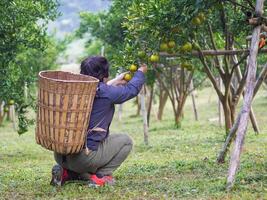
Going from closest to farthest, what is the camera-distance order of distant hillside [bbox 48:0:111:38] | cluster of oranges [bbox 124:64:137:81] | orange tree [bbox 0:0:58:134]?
cluster of oranges [bbox 124:64:137:81] → orange tree [bbox 0:0:58:134] → distant hillside [bbox 48:0:111:38]

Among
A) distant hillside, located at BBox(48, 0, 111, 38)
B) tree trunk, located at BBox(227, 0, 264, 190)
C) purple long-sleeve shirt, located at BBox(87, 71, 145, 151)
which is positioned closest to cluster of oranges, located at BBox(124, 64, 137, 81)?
purple long-sleeve shirt, located at BBox(87, 71, 145, 151)

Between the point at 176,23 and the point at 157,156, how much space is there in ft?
13.6

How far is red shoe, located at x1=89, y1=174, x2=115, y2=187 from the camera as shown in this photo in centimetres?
669

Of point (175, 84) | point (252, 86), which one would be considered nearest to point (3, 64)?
point (252, 86)

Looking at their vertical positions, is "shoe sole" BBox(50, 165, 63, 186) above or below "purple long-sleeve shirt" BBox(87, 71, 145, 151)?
below

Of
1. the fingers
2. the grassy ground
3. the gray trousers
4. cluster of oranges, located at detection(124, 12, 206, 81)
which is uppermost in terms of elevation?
cluster of oranges, located at detection(124, 12, 206, 81)

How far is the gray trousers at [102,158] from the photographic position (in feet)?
21.7

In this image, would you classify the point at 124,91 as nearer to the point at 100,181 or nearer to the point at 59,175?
the point at 100,181

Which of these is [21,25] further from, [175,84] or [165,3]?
[175,84]

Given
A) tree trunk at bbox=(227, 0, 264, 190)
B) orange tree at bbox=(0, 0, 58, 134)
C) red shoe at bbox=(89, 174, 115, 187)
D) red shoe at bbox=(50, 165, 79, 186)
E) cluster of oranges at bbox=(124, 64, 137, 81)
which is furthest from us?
orange tree at bbox=(0, 0, 58, 134)

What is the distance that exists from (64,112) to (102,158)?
0.91 metres

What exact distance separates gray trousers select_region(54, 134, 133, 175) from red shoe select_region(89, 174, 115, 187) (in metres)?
0.07

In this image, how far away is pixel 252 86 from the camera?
6.20 metres

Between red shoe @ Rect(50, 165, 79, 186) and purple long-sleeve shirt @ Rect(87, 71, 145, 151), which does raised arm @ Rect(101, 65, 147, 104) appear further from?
red shoe @ Rect(50, 165, 79, 186)
